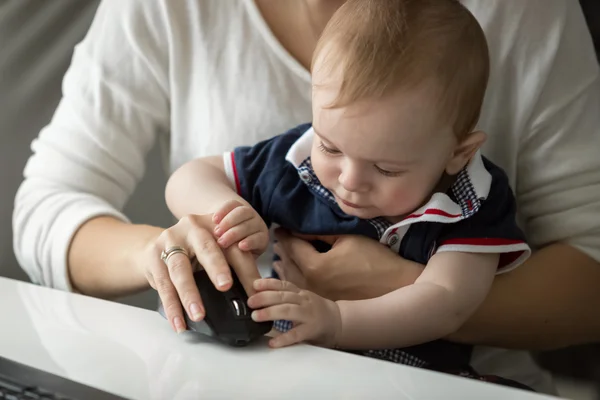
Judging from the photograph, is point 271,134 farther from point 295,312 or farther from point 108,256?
point 295,312

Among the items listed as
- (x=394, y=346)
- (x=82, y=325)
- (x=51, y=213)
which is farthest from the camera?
(x=51, y=213)

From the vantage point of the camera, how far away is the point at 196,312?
0.61 meters

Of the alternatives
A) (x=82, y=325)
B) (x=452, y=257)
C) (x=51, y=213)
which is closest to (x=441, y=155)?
(x=452, y=257)

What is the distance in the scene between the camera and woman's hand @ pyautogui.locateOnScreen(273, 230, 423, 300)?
81 cm

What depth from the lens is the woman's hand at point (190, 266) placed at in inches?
24.9

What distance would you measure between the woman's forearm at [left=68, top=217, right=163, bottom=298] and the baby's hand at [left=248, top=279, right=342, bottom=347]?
0.23 meters

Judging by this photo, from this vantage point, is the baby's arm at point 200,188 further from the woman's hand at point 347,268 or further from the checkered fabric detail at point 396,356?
the checkered fabric detail at point 396,356

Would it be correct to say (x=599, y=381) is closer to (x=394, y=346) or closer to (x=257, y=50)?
(x=394, y=346)

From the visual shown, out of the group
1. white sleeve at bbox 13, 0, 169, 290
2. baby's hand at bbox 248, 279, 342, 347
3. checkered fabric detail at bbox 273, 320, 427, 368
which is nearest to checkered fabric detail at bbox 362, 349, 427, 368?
checkered fabric detail at bbox 273, 320, 427, 368

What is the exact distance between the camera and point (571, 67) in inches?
36.6

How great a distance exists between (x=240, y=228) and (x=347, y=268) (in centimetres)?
17

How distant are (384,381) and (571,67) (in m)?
0.59

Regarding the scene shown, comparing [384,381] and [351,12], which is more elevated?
[351,12]

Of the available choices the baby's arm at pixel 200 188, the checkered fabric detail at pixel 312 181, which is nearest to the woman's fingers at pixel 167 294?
the baby's arm at pixel 200 188
